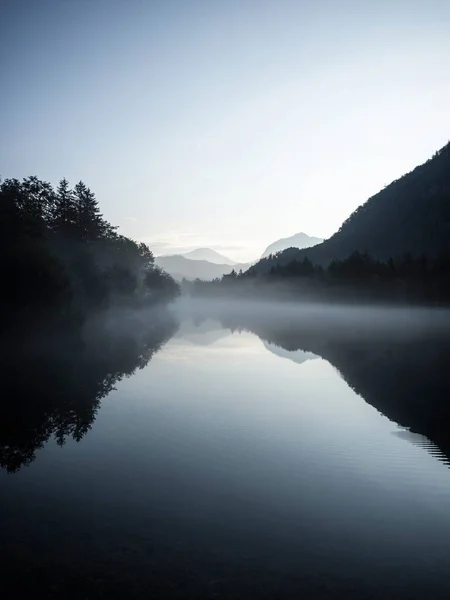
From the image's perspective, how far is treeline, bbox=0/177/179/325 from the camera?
174 ft

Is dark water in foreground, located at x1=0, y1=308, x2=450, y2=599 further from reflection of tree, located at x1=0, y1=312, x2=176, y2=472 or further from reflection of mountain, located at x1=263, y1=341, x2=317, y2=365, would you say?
reflection of mountain, located at x1=263, y1=341, x2=317, y2=365

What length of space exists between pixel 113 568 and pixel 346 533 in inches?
217

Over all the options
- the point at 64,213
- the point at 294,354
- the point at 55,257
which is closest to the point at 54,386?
the point at 294,354

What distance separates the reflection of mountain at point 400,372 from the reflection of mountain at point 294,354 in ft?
2.38

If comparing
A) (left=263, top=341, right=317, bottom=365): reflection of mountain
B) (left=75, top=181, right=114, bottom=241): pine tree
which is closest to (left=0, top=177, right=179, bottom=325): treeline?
(left=75, top=181, right=114, bottom=241): pine tree

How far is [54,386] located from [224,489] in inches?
733

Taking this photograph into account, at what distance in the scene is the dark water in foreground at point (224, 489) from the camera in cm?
929

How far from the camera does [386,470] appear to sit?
50.8ft

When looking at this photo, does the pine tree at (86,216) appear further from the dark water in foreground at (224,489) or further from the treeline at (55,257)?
the dark water in foreground at (224,489)

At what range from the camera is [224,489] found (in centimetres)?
1362

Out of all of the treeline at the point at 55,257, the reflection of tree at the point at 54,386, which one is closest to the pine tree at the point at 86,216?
the treeline at the point at 55,257

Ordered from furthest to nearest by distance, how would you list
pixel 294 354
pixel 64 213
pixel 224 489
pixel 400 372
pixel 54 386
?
pixel 64 213
pixel 294 354
pixel 400 372
pixel 54 386
pixel 224 489

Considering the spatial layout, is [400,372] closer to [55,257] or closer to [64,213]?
[55,257]

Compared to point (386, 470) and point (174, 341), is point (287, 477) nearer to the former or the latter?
point (386, 470)
